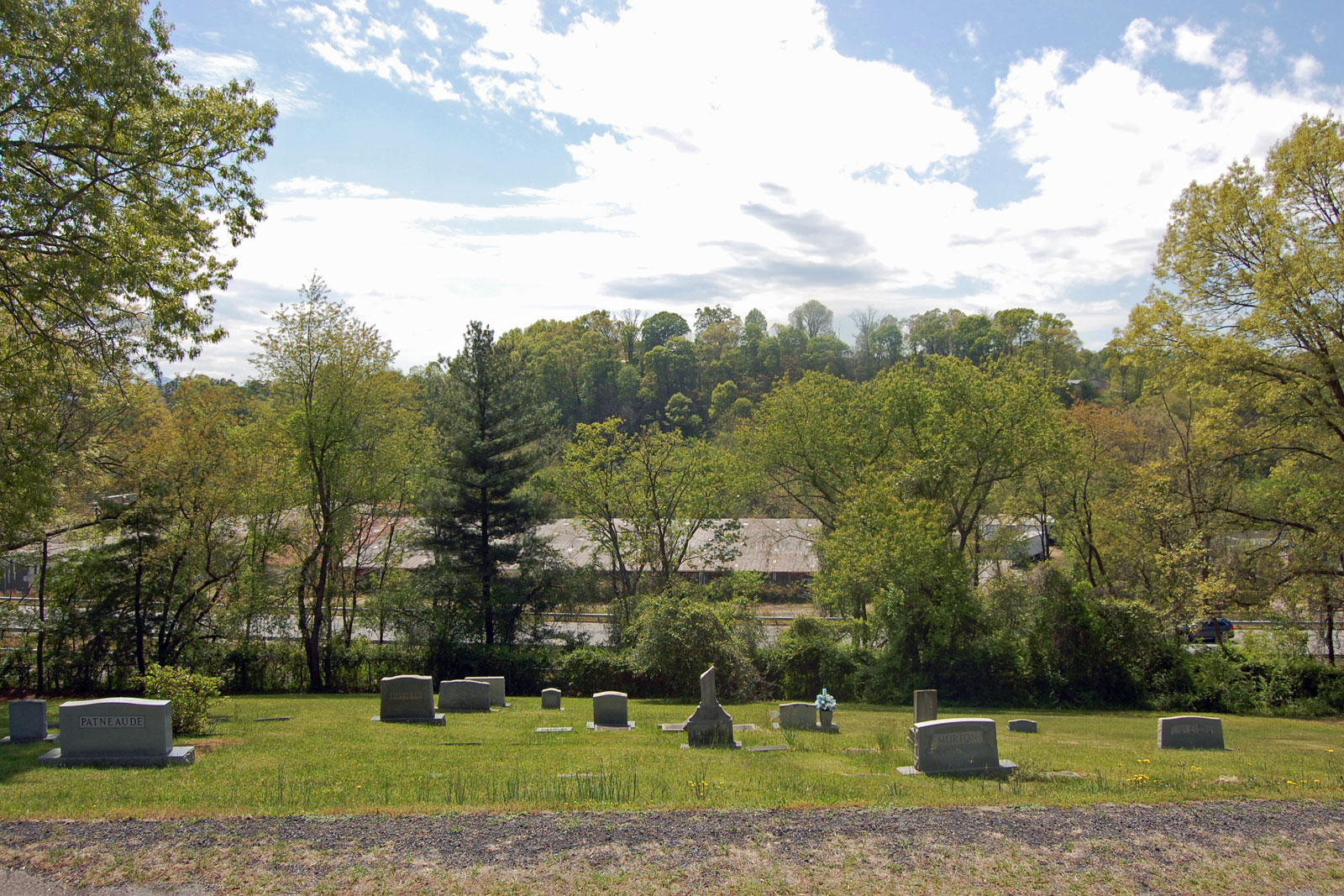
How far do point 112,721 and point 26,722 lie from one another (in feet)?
9.77

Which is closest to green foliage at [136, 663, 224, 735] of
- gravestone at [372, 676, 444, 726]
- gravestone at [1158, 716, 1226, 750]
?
gravestone at [372, 676, 444, 726]

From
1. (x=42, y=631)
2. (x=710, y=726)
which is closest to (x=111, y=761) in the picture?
(x=710, y=726)

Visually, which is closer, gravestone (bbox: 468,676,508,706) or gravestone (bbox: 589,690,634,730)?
gravestone (bbox: 589,690,634,730)

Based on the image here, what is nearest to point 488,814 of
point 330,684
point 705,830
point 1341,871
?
point 705,830

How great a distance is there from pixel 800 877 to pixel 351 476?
22659 millimetres

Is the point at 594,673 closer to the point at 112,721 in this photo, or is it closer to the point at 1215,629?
the point at 112,721

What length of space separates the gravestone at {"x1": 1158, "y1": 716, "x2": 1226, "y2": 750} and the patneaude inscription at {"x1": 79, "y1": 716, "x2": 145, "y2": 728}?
1537 centimetres

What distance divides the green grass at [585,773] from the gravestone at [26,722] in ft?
1.10

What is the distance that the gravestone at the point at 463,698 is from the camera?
56.2 ft

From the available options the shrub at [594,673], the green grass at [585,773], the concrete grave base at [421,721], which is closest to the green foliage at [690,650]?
the shrub at [594,673]

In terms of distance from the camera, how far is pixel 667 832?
7383mm

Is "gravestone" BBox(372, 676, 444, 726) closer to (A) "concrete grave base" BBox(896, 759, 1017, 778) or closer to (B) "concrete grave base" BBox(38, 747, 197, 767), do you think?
(B) "concrete grave base" BBox(38, 747, 197, 767)

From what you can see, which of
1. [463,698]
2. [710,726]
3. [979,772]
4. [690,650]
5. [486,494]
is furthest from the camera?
[486,494]

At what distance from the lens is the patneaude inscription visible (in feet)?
34.0
